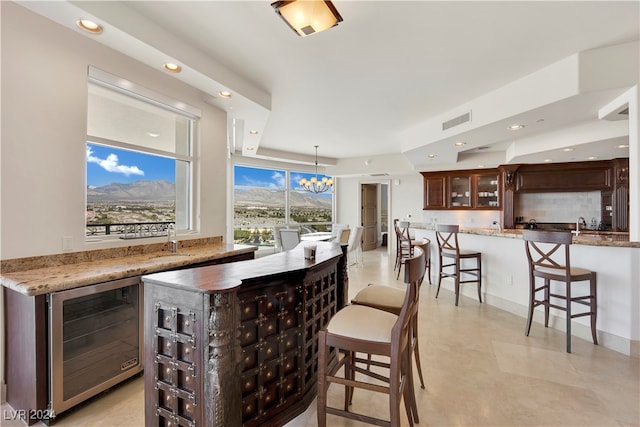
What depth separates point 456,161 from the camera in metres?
6.70

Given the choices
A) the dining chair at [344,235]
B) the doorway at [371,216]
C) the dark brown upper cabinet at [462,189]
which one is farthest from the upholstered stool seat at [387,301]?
the doorway at [371,216]

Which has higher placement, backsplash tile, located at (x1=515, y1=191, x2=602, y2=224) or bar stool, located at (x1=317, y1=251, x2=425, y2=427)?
backsplash tile, located at (x1=515, y1=191, x2=602, y2=224)

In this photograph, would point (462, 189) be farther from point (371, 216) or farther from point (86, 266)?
point (86, 266)

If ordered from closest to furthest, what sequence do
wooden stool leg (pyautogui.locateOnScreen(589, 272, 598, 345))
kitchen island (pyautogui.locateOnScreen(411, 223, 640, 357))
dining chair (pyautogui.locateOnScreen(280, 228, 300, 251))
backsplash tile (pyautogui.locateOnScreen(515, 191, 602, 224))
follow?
1. kitchen island (pyautogui.locateOnScreen(411, 223, 640, 357))
2. wooden stool leg (pyautogui.locateOnScreen(589, 272, 598, 345))
3. dining chair (pyautogui.locateOnScreen(280, 228, 300, 251))
4. backsplash tile (pyautogui.locateOnScreen(515, 191, 602, 224))

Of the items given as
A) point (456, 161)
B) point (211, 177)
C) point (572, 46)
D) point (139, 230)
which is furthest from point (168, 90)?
point (456, 161)

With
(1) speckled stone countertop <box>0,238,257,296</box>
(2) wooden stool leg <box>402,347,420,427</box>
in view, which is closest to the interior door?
(1) speckled stone countertop <box>0,238,257,296</box>

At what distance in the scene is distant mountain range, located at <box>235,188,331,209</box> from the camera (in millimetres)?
7406

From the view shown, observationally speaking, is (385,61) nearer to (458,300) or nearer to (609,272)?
(609,272)

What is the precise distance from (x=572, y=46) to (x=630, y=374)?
2.83 metres

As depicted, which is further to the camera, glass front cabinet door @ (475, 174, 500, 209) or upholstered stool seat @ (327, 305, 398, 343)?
glass front cabinet door @ (475, 174, 500, 209)

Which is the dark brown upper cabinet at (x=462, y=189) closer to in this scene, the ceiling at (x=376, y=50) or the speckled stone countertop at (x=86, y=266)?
the ceiling at (x=376, y=50)

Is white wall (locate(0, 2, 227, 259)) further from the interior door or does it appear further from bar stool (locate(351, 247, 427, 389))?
the interior door

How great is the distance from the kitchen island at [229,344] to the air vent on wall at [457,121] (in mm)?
3295

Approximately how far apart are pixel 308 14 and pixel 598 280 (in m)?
3.70
